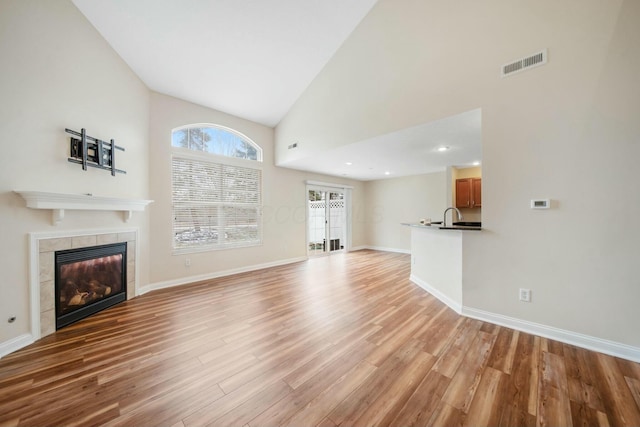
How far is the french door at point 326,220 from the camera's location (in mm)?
6750

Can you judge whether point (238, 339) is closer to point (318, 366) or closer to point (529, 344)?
point (318, 366)

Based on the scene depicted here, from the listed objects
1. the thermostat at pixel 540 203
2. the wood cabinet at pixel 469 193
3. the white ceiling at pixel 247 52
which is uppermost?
the white ceiling at pixel 247 52

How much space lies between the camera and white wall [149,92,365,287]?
13.1 ft

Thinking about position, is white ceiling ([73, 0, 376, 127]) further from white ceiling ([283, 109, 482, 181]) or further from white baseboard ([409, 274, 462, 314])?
white baseboard ([409, 274, 462, 314])

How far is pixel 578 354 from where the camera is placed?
2023 mm

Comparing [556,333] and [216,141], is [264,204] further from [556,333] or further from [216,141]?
[556,333]

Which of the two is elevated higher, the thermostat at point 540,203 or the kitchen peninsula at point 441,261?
the thermostat at point 540,203

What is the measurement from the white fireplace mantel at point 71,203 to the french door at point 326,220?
397cm

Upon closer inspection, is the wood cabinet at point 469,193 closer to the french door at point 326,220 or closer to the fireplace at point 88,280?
the french door at point 326,220

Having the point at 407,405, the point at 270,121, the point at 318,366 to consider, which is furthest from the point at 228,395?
the point at 270,121

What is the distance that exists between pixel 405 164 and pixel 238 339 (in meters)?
4.94

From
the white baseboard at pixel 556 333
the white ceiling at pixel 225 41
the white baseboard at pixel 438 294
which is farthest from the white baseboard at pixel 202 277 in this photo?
the white baseboard at pixel 556 333

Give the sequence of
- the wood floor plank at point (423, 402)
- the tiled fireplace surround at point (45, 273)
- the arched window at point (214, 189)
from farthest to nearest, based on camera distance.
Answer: the arched window at point (214, 189)
the tiled fireplace surround at point (45, 273)
the wood floor plank at point (423, 402)

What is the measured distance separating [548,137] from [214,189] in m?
5.04
